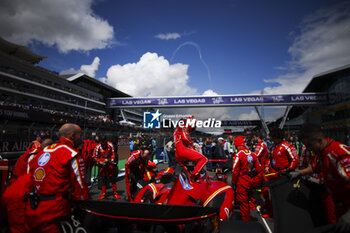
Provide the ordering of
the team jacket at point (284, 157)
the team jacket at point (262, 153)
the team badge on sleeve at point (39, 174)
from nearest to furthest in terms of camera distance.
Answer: the team badge on sleeve at point (39, 174) < the team jacket at point (284, 157) < the team jacket at point (262, 153)

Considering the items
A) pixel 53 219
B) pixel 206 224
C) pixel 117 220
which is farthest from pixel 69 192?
pixel 206 224

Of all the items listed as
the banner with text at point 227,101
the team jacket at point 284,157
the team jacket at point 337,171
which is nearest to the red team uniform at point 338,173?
the team jacket at point 337,171

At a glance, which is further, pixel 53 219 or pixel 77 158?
pixel 77 158

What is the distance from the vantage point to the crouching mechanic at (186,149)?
10.4 ft

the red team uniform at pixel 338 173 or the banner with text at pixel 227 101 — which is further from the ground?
the banner with text at pixel 227 101

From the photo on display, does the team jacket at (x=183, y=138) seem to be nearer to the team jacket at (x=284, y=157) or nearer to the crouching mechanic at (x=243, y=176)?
the crouching mechanic at (x=243, y=176)

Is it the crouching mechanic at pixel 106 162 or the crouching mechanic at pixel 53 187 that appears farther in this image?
the crouching mechanic at pixel 106 162

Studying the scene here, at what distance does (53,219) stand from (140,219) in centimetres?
96

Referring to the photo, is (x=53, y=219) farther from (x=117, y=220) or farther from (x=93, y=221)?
(x=117, y=220)

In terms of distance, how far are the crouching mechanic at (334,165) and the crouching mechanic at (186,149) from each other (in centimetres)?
134

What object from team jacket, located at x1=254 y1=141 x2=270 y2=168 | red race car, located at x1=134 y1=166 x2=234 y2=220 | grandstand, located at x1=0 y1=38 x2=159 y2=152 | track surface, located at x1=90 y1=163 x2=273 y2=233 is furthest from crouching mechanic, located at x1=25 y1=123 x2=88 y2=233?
grandstand, located at x1=0 y1=38 x2=159 y2=152

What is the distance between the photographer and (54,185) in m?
2.01

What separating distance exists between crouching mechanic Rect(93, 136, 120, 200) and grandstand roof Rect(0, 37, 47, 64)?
86.2ft

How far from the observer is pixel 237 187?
4.24 m
